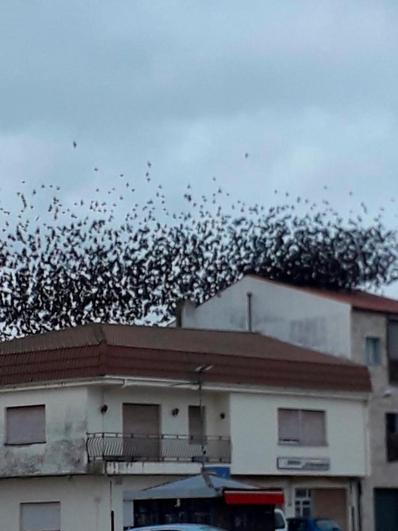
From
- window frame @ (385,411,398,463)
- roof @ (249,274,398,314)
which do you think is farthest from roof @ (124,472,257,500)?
roof @ (249,274,398,314)

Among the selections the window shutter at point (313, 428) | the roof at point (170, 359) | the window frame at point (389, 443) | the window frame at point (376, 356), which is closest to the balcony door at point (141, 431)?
the roof at point (170, 359)

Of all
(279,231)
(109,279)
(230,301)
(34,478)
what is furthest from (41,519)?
(279,231)

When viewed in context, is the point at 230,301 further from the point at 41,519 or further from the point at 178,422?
the point at 41,519

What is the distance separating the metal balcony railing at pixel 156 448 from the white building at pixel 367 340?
675 cm

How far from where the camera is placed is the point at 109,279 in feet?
205

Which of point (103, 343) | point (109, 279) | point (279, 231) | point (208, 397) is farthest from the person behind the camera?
point (279, 231)

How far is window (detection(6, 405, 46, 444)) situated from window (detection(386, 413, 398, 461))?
13.2 m

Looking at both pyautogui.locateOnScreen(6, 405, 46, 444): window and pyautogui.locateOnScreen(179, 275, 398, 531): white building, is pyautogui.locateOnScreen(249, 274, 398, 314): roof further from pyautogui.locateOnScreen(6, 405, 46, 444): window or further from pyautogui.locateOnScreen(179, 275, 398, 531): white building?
pyautogui.locateOnScreen(6, 405, 46, 444): window

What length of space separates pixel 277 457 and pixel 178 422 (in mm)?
3729

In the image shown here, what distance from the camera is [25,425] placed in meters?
44.7

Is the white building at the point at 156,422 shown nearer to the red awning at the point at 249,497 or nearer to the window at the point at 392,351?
the window at the point at 392,351

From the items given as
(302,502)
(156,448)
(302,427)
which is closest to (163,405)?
(156,448)

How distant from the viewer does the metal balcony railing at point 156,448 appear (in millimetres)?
42844

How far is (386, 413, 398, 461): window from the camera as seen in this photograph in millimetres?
50250
